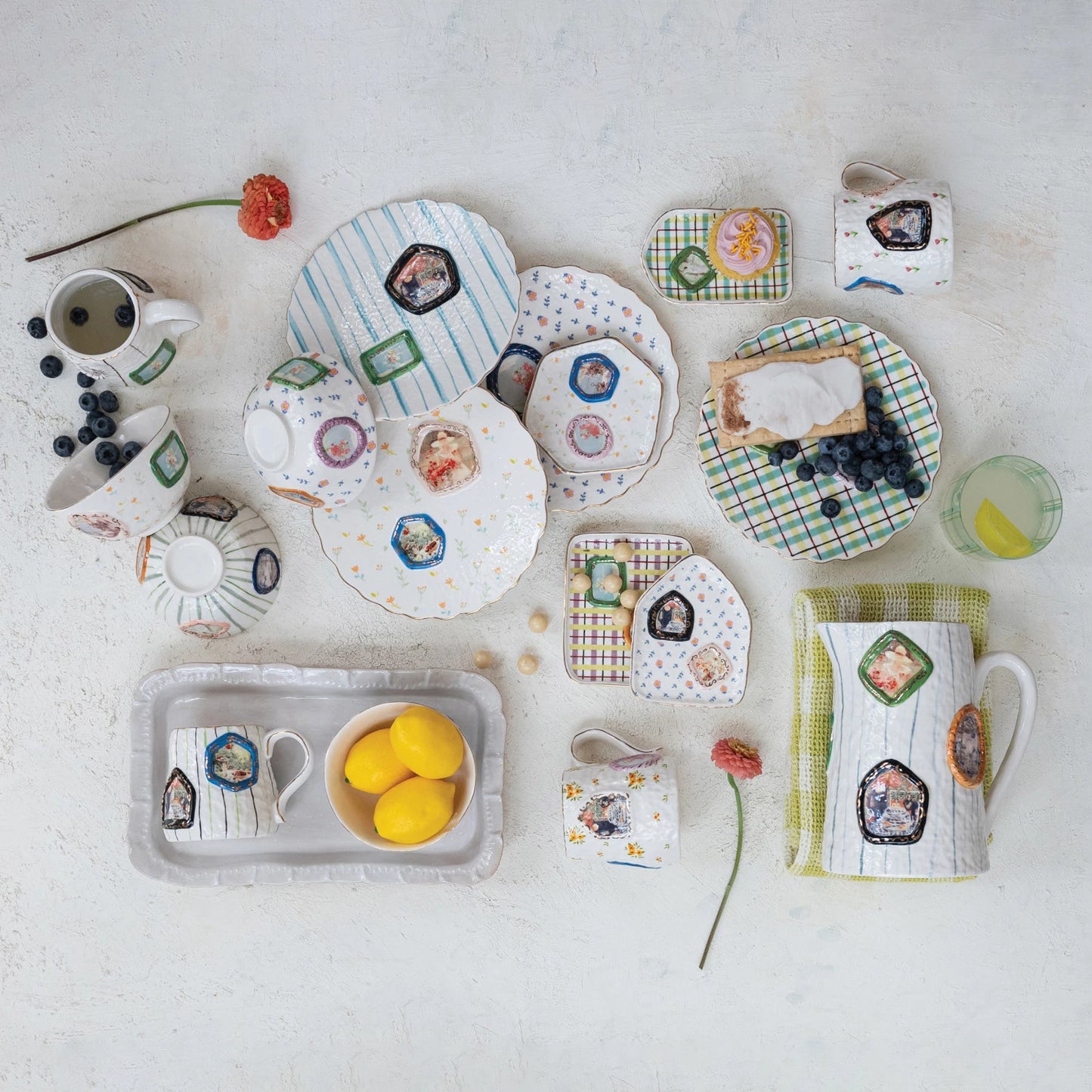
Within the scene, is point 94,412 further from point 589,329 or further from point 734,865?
point 734,865

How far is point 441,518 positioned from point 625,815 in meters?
0.43

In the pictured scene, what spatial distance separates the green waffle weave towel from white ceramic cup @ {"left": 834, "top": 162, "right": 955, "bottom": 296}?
374mm

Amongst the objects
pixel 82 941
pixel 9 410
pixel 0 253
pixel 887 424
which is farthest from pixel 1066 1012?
pixel 0 253

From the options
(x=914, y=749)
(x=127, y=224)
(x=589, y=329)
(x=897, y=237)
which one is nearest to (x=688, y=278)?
(x=589, y=329)

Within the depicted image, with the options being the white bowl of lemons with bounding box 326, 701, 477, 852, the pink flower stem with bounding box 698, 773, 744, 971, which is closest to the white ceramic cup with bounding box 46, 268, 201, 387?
the white bowl of lemons with bounding box 326, 701, 477, 852

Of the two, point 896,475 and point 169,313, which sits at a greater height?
point 169,313

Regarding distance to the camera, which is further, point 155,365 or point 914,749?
point 155,365

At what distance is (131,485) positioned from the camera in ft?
3.06

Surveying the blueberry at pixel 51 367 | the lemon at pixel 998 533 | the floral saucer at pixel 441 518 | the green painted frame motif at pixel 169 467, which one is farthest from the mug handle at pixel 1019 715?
the blueberry at pixel 51 367

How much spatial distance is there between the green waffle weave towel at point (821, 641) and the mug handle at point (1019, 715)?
0.04 m

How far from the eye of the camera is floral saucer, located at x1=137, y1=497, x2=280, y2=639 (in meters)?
1.01

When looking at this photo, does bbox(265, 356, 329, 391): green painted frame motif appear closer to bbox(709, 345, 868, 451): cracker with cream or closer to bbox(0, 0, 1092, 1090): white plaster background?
bbox(0, 0, 1092, 1090): white plaster background

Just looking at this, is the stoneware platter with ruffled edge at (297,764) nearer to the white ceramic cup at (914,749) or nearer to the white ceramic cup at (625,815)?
the white ceramic cup at (625,815)

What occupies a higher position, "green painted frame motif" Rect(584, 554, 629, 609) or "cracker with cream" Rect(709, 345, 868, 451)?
"cracker with cream" Rect(709, 345, 868, 451)
